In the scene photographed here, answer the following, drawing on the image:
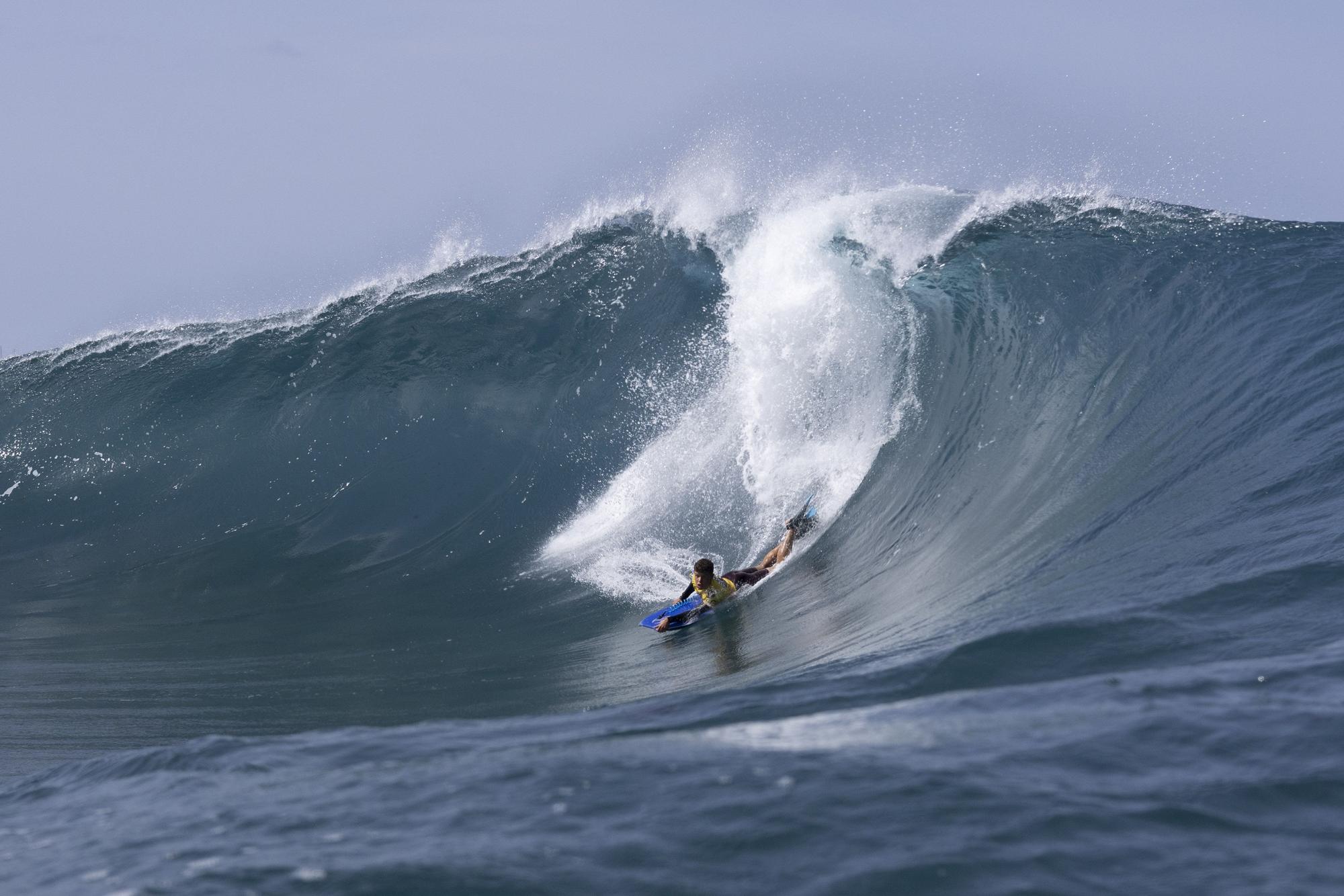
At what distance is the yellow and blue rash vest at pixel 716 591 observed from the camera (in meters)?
11.1

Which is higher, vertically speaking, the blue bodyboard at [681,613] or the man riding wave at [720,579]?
the man riding wave at [720,579]

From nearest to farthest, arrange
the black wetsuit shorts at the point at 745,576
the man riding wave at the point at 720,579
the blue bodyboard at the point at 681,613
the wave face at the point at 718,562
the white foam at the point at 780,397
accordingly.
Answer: the wave face at the point at 718,562
the blue bodyboard at the point at 681,613
the man riding wave at the point at 720,579
the black wetsuit shorts at the point at 745,576
the white foam at the point at 780,397

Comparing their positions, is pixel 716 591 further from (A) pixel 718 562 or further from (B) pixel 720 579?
(A) pixel 718 562

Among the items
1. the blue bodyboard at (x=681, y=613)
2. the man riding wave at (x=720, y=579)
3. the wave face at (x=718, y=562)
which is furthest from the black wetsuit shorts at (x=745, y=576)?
the blue bodyboard at (x=681, y=613)

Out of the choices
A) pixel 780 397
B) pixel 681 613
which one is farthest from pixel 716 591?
pixel 780 397

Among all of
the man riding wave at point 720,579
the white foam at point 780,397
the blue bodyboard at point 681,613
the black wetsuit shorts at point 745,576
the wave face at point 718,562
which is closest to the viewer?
the wave face at point 718,562

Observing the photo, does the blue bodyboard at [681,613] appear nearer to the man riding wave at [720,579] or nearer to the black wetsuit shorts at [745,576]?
the man riding wave at [720,579]

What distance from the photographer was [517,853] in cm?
414

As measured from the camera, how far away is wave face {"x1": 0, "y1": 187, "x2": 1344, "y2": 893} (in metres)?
4.29

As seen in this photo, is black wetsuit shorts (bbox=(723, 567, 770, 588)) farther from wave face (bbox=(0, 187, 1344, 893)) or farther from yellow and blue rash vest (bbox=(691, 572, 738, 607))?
wave face (bbox=(0, 187, 1344, 893))

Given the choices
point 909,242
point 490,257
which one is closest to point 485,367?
point 490,257

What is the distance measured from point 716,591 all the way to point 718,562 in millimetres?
1462

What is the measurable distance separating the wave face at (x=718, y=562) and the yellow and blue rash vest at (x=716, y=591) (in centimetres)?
18

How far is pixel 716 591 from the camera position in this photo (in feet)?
36.6
